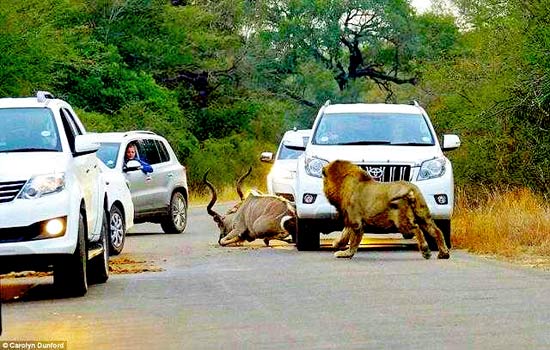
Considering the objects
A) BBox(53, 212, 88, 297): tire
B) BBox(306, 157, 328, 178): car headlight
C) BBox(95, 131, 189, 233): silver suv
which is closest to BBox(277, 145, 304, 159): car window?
BBox(95, 131, 189, 233): silver suv

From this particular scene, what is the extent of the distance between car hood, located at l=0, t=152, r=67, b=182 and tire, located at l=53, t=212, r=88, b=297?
52 cm

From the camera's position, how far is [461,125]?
1190 inches

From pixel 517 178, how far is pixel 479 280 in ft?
47.7

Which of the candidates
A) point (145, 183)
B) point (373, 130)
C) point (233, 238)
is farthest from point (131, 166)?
point (373, 130)

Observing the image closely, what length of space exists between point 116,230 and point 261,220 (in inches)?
76.0

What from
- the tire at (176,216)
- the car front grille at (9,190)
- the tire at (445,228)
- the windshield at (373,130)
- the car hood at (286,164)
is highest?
the car front grille at (9,190)

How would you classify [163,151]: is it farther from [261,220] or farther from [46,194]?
[46,194]

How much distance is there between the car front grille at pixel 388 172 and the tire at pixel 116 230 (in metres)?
3.42

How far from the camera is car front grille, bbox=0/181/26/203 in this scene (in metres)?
13.4

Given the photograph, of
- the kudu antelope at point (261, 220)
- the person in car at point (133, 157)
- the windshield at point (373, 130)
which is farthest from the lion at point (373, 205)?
the person in car at point (133, 157)

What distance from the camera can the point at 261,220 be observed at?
2120 cm

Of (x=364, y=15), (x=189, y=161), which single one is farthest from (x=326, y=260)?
(x=364, y=15)

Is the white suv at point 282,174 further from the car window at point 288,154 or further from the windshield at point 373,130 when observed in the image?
the windshield at point 373,130

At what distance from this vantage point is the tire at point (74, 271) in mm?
13820
